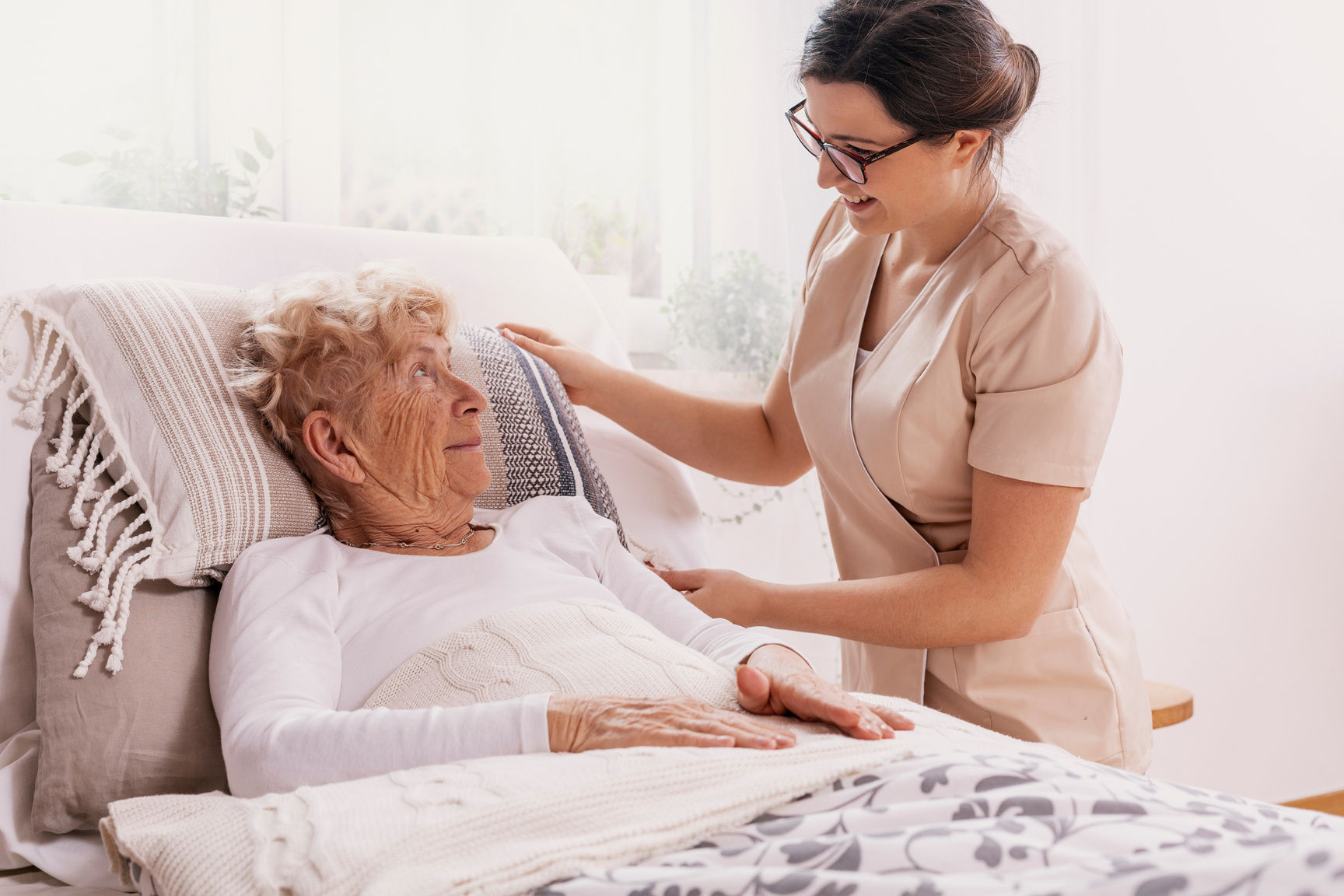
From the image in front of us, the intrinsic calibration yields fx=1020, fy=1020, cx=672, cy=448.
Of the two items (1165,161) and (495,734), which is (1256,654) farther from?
(495,734)

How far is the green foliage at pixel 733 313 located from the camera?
2.35 meters

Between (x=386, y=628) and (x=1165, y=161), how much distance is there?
2.55 meters

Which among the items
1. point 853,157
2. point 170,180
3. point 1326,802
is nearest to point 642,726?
point 853,157

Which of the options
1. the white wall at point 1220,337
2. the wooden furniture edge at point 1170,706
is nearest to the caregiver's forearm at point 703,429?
the wooden furniture edge at point 1170,706

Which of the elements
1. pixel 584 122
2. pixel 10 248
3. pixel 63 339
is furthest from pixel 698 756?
pixel 584 122

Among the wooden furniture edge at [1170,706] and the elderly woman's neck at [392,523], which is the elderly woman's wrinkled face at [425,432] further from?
the wooden furniture edge at [1170,706]

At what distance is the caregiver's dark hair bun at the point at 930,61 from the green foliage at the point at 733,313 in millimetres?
1034

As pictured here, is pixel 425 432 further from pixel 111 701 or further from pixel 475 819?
pixel 475 819

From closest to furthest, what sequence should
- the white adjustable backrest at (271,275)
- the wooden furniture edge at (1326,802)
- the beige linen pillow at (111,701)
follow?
the beige linen pillow at (111,701), the white adjustable backrest at (271,275), the wooden furniture edge at (1326,802)

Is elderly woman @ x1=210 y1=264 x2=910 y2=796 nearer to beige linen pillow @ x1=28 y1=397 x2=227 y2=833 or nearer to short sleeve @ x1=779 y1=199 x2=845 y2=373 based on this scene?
beige linen pillow @ x1=28 y1=397 x2=227 y2=833

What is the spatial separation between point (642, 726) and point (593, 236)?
4.98ft

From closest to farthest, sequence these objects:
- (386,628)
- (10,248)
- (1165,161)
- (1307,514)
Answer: (386,628), (10,248), (1165,161), (1307,514)

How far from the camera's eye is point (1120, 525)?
289cm

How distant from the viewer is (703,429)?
5.74 ft
